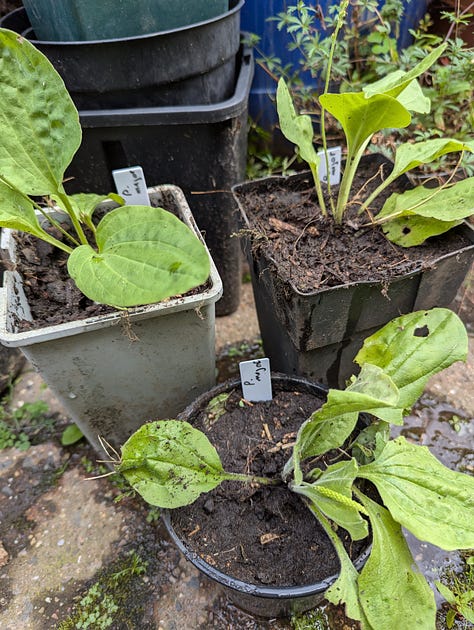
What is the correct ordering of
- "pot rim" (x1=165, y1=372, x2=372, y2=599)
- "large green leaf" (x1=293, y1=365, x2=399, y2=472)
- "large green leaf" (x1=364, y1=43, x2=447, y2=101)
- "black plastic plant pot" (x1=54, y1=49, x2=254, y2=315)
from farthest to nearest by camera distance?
"black plastic plant pot" (x1=54, y1=49, x2=254, y2=315) → "large green leaf" (x1=364, y1=43, x2=447, y2=101) → "pot rim" (x1=165, y1=372, x2=372, y2=599) → "large green leaf" (x1=293, y1=365, x2=399, y2=472)

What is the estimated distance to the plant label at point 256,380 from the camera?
3.02 ft

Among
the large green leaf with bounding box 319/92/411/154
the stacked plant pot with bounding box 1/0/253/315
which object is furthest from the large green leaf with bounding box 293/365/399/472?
the stacked plant pot with bounding box 1/0/253/315

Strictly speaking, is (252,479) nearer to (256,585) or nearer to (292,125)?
(256,585)

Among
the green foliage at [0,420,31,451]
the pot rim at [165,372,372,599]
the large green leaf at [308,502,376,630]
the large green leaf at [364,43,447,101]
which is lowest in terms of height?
the green foliage at [0,420,31,451]

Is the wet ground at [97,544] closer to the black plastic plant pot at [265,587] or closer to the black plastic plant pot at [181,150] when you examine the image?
the black plastic plant pot at [265,587]

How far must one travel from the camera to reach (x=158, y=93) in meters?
1.11

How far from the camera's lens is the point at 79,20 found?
1003 millimetres

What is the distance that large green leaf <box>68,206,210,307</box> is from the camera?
64 cm

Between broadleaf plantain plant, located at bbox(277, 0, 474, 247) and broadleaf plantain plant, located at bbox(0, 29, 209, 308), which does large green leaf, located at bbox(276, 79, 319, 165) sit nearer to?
broadleaf plantain plant, located at bbox(277, 0, 474, 247)

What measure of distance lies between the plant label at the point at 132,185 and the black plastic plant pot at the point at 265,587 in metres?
0.46

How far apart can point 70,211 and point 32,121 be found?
6.6 inches

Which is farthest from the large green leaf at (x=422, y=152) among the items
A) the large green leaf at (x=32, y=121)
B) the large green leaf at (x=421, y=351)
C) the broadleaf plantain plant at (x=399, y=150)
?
the large green leaf at (x=32, y=121)

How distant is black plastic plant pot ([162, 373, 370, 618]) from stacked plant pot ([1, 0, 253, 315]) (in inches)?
16.5

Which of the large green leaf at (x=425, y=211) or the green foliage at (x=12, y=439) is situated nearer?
the large green leaf at (x=425, y=211)
